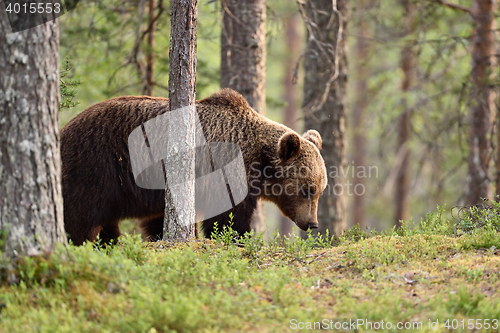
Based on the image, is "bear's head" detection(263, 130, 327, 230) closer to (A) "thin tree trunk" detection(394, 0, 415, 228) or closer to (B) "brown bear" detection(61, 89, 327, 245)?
(B) "brown bear" detection(61, 89, 327, 245)

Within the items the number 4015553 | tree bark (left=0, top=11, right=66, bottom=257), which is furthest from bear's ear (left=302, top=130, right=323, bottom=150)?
the number 4015553

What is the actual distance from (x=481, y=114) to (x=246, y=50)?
5.89m

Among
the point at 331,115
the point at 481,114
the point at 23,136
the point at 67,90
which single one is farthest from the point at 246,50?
the point at 481,114

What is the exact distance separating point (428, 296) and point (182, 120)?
3469mm

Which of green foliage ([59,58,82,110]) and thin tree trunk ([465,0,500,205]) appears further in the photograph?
thin tree trunk ([465,0,500,205])

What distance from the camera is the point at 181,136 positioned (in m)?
5.91

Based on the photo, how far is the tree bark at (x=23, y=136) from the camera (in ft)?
13.7

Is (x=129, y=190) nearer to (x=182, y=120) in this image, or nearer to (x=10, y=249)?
(x=182, y=120)

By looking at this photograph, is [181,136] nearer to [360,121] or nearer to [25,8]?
[25,8]

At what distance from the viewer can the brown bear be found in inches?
242
